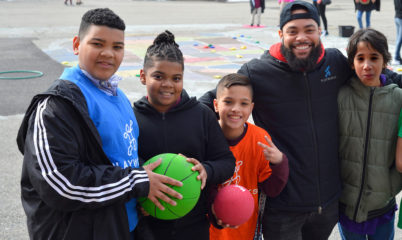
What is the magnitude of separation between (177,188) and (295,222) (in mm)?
1039

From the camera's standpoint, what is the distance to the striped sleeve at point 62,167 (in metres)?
1.88

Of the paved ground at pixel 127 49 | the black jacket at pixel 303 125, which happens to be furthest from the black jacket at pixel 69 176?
the paved ground at pixel 127 49

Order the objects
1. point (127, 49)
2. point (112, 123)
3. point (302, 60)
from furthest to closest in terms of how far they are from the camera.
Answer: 1. point (127, 49)
2. point (302, 60)
3. point (112, 123)

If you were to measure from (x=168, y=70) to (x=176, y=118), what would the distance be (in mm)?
284

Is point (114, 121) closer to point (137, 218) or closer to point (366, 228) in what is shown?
point (137, 218)

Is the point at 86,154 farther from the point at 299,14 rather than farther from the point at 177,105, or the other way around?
the point at 299,14

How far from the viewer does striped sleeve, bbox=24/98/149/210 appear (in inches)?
74.2

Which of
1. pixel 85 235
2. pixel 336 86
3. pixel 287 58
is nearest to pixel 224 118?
pixel 287 58

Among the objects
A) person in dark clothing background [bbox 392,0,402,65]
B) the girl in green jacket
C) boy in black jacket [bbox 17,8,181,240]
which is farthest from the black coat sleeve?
person in dark clothing background [bbox 392,0,402,65]

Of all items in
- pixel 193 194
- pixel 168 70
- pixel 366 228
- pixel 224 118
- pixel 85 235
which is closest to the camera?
pixel 85 235

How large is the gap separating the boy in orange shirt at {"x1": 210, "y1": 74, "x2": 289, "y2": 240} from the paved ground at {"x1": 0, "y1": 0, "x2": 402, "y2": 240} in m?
1.72

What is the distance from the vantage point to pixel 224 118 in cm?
281

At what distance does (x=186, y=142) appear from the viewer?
252 centimetres

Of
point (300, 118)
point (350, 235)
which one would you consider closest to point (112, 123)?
point (300, 118)
